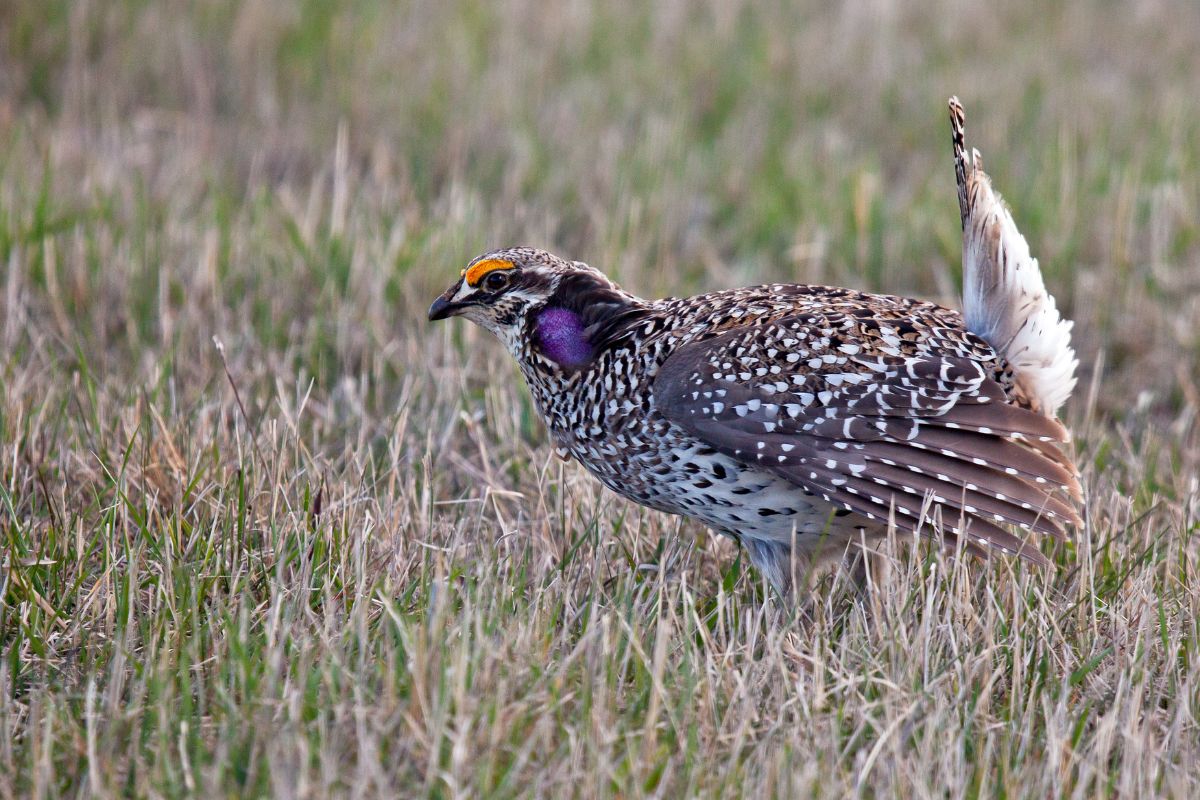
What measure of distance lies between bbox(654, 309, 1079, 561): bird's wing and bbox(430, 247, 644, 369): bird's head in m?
0.46

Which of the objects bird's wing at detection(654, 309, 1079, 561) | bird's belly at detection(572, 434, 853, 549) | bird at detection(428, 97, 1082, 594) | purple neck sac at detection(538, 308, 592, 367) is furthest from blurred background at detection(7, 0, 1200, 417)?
bird's wing at detection(654, 309, 1079, 561)

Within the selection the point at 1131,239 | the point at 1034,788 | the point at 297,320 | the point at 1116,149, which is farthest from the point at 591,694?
the point at 1116,149

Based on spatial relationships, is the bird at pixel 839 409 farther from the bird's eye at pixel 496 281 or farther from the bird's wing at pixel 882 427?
the bird's eye at pixel 496 281

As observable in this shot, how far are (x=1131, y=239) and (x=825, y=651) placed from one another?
4.06 metres

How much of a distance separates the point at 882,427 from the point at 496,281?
4.16ft

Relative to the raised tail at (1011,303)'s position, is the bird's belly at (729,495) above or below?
below

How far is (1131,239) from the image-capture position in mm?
6742

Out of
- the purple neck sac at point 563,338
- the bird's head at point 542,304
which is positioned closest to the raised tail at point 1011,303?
the bird's head at point 542,304

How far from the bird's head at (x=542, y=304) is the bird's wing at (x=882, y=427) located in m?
0.46

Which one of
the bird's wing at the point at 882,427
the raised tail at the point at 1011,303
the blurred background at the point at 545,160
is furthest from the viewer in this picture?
the blurred background at the point at 545,160

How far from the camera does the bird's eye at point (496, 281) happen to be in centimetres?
432

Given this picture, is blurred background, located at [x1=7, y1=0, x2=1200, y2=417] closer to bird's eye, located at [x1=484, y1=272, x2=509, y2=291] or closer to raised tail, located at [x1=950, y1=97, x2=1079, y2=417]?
bird's eye, located at [x1=484, y1=272, x2=509, y2=291]

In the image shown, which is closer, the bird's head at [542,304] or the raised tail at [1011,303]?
the raised tail at [1011,303]

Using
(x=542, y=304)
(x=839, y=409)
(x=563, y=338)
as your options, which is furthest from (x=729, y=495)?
(x=542, y=304)
